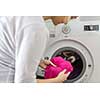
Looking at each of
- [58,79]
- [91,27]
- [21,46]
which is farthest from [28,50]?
[91,27]

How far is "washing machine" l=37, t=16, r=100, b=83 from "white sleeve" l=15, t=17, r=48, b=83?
0.11 metres

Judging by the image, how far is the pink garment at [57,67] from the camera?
5.50 ft

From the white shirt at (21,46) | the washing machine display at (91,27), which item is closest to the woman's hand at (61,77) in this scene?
the white shirt at (21,46)

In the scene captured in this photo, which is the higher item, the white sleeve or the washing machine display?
the washing machine display

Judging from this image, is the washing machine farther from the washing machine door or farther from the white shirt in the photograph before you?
the white shirt

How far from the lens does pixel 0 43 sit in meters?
1.64

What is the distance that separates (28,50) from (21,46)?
0.06 m

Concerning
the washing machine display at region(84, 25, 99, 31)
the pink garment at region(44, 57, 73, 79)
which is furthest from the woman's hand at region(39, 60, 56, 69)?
the washing machine display at region(84, 25, 99, 31)

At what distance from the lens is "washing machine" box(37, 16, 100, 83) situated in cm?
168
